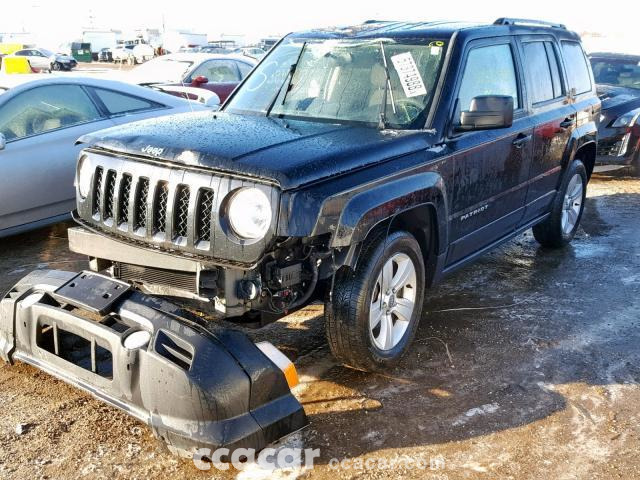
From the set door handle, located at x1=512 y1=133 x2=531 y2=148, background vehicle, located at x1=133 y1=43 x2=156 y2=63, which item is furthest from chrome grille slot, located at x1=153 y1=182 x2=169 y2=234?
background vehicle, located at x1=133 y1=43 x2=156 y2=63

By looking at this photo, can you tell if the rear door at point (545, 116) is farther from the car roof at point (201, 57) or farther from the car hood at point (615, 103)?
the car roof at point (201, 57)

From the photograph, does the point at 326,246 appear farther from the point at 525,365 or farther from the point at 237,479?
the point at 525,365

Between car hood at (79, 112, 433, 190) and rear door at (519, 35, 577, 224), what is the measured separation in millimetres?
1588

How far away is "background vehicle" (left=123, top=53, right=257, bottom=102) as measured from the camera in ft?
39.1

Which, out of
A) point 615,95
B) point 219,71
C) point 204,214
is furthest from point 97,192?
point 219,71

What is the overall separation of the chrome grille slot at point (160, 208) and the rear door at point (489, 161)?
1815 millimetres

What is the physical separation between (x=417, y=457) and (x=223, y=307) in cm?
116

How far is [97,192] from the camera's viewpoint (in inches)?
151

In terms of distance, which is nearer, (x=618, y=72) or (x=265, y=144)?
(x=265, y=144)

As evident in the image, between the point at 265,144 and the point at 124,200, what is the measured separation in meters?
0.80

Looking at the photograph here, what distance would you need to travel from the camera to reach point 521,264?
6.24 m

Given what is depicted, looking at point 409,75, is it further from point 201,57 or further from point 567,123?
point 201,57

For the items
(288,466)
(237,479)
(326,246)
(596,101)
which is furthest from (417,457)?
(596,101)

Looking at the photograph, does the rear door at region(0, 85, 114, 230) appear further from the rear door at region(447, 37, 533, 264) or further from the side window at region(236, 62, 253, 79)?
the side window at region(236, 62, 253, 79)
